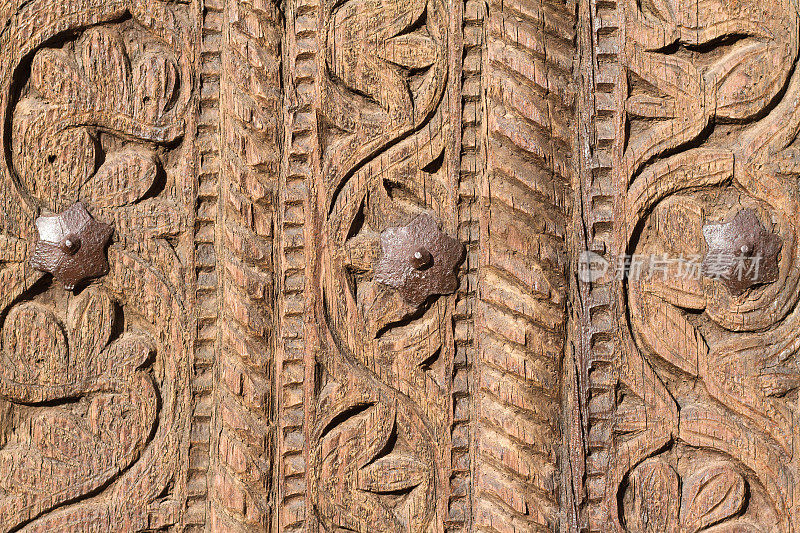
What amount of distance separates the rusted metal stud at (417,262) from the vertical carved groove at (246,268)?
168mm

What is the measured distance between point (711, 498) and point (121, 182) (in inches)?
36.3

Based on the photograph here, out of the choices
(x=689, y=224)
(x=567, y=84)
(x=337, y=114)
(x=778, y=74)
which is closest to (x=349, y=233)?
(x=337, y=114)

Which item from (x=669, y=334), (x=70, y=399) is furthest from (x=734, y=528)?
(x=70, y=399)

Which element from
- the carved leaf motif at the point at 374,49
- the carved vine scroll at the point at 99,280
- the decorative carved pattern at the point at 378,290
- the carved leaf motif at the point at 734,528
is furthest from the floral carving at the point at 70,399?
the carved leaf motif at the point at 734,528

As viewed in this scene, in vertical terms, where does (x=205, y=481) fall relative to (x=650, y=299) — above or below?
below

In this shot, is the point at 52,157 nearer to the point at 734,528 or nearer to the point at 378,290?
the point at 378,290

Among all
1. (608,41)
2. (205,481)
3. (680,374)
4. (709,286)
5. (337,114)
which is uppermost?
(608,41)

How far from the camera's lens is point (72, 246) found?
912 mm

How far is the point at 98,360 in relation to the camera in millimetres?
917

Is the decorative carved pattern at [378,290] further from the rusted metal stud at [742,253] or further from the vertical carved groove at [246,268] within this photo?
the rusted metal stud at [742,253]

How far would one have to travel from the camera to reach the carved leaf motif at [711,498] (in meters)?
0.88

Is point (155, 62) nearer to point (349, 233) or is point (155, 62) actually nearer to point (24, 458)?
point (349, 233)

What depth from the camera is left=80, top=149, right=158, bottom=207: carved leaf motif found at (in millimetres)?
929

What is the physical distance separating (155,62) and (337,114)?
0.27 meters
